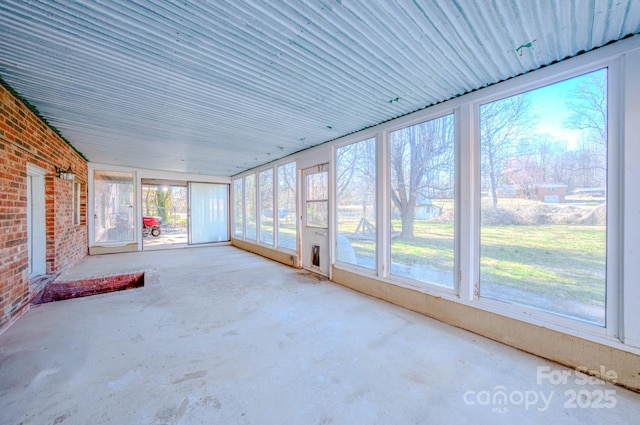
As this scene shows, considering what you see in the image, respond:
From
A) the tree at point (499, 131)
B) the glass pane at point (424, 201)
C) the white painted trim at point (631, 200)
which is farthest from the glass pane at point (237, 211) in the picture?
the white painted trim at point (631, 200)

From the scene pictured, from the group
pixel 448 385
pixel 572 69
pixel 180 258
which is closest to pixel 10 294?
pixel 180 258

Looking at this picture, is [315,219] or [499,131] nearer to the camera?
[499,131]

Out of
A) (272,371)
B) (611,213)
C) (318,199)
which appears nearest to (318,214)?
(318,199)

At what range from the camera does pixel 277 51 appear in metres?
2.02

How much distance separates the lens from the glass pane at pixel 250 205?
775cm

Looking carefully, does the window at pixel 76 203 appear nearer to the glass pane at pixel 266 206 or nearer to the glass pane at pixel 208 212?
the glass pane at pixel 208 212

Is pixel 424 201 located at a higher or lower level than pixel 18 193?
lower

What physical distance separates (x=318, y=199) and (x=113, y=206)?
6319 mm

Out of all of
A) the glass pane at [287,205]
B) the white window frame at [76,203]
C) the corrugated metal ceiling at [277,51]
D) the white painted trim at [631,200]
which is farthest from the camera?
the glass pane at [287,205]

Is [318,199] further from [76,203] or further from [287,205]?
[76,203]

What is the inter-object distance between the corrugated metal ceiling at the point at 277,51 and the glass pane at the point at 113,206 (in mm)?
4529

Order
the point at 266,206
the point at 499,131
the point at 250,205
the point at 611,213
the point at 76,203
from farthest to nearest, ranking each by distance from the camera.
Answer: the point at 250,205 → the point at 266,206 → the point at 76,203 → the point at 499,131 → the point at 611,213

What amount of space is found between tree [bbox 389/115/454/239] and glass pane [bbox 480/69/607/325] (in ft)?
1.30

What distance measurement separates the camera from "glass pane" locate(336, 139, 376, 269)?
4027 mm
